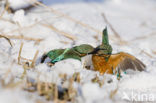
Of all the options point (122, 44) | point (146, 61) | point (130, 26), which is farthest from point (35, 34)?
point (130, 26)

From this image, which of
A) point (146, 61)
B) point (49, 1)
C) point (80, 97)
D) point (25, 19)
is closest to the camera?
point (80, 97)

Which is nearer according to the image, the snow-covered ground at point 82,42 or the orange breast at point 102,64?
the snow-covered ground at point 82,42

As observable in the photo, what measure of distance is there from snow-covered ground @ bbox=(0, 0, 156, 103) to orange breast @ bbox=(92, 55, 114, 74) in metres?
0.04

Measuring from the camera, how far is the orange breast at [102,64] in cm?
111

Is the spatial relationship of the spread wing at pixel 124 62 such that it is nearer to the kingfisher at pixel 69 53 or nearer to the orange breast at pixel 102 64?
the orange breast at pixel 102 64

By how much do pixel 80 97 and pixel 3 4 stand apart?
1.41 m

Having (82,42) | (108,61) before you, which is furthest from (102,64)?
(82,42)

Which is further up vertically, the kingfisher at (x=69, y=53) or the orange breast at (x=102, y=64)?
the kingfisher at (x=69, y=53)

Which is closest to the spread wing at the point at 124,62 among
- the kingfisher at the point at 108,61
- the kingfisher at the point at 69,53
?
the kingfisher at the point at 108,61

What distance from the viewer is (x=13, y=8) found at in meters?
1.91

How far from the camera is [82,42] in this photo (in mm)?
1635

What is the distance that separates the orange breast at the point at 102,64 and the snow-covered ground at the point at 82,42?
35 mm

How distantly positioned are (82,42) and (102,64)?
539 millimetres

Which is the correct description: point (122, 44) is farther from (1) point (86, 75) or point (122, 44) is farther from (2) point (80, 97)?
(2) point (80, 97)
